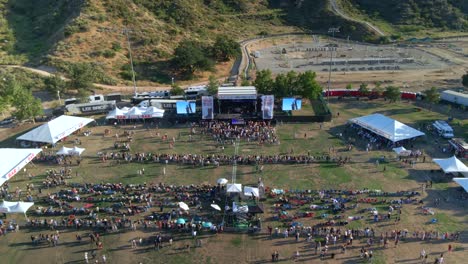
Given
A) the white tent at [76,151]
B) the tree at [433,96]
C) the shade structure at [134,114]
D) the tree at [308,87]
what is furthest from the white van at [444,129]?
the white tent at [76,151]

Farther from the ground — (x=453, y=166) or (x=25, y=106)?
(x=25, y=106)

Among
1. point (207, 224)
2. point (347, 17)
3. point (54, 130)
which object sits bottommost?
point (207, 224)

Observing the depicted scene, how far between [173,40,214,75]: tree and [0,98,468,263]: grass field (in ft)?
78.9

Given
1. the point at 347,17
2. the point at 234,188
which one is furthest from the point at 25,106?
the point at 347,17

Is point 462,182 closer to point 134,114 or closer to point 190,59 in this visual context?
point 134,114

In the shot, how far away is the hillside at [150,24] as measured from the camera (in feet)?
228

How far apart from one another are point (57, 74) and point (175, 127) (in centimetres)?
2500

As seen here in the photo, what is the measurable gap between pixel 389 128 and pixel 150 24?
58014 millimetres

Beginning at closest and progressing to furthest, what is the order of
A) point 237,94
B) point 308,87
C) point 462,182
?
point 462,182, point 237,94, point 308,87

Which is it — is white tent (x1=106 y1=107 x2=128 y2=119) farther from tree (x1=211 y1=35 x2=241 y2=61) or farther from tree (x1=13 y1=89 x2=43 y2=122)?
tree (x1=211 y1=35 x2=241 y2=61)

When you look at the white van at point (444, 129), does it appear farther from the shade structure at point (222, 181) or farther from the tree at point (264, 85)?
the shade structure at point (222, 181)

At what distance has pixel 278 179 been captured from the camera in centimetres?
3544

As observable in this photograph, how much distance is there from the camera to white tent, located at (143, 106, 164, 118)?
4734 centimetres

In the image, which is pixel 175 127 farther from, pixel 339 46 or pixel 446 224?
pixel 339 46
